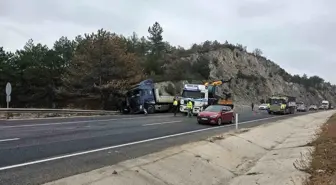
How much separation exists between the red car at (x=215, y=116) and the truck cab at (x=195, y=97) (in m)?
6.87

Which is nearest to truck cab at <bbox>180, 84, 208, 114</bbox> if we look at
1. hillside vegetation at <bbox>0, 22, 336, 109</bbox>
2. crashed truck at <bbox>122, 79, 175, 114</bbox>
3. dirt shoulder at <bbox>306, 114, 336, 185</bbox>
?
crashed truck at <bbox>122, 79, 175, 114</bbox>

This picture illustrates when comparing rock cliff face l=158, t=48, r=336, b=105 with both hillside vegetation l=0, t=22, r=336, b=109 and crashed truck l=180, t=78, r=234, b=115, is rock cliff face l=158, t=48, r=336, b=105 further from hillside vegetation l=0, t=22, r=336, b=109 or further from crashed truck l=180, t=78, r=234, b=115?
crashed truck l=180, t=78, r=234, b=115

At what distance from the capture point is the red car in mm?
28859

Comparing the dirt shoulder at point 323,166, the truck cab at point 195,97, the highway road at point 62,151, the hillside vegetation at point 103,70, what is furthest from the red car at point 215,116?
the hillside vegetation at point 103,70

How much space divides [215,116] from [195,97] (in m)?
9.94

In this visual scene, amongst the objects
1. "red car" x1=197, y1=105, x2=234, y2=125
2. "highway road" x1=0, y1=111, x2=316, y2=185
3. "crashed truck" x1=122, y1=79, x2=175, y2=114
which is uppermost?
"crashed truck" x1=122, y1=79, x2=175, y2=114

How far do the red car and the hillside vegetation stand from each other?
18.8 metres

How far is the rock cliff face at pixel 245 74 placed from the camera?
97625 millimetres

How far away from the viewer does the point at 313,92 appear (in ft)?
498

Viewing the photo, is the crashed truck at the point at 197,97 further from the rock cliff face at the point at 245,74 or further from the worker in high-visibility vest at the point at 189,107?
the rock cliff face at the point at 245,74

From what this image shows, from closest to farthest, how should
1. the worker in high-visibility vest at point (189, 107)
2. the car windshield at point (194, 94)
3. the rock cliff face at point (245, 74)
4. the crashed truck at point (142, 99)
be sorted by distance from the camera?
the worker in high-visibility vest at point (189, 107) → the car windshield at point (194, 94) → the crashed truck at point (142, 99) → the rock cliff face at point (245, 74)

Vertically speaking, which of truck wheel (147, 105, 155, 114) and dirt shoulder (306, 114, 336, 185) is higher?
truck wheel (147, 105, 155, 114)

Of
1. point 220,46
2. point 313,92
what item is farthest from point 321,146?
point 313,92

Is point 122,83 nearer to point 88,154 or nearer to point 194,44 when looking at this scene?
point 88,154
